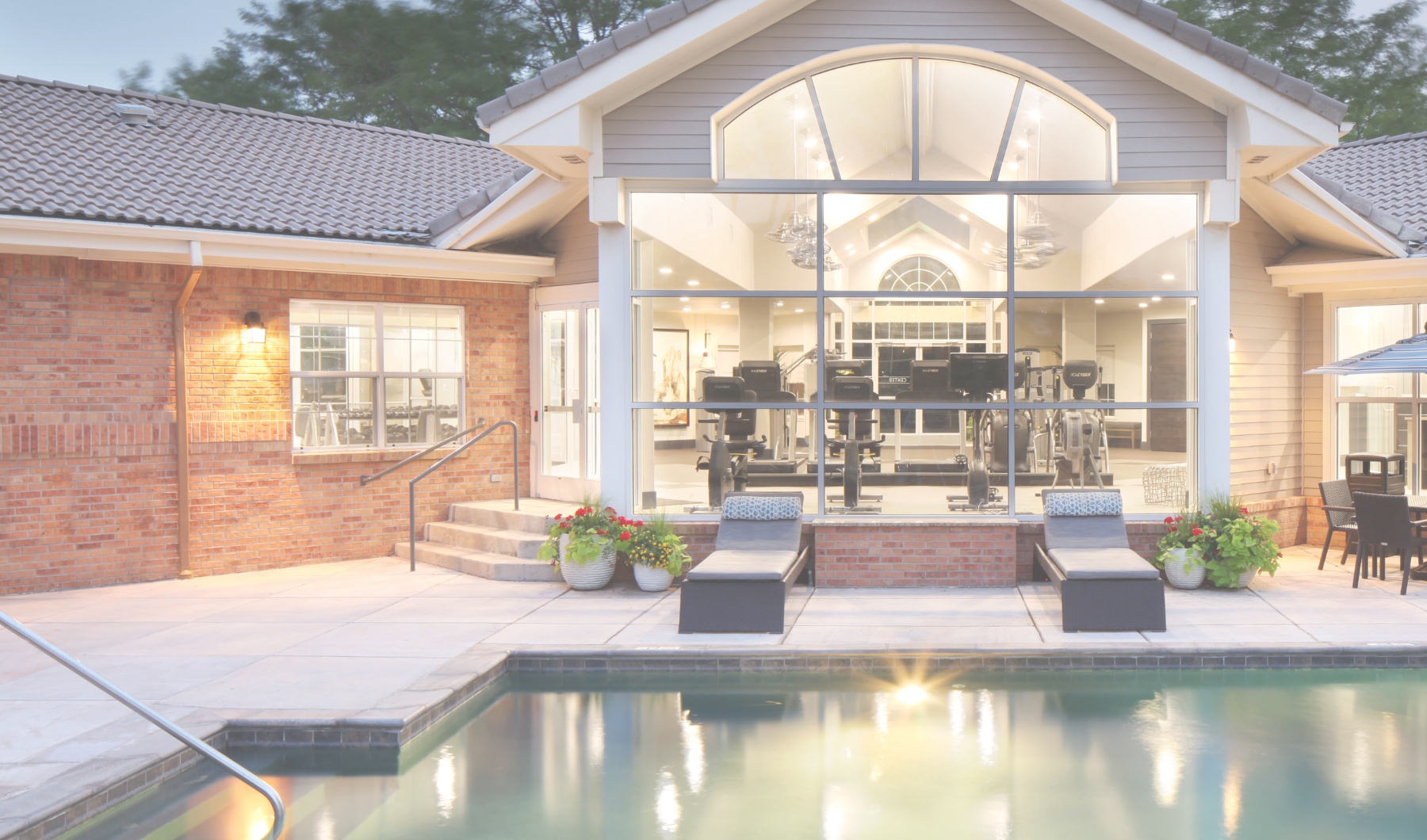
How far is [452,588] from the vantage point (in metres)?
10.2

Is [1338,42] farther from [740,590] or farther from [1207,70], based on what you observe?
[740,590]

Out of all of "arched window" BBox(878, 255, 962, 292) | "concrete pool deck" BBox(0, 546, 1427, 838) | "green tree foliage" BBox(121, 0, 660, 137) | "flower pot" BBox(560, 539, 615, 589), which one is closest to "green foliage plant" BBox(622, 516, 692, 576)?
"flower pot" BBox(560, 539, 615, 589)

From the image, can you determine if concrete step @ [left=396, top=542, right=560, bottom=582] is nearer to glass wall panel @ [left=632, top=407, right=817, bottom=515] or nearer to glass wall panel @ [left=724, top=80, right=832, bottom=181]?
glass wall panel @ [left=632, top=407, right=817, bottom=515]

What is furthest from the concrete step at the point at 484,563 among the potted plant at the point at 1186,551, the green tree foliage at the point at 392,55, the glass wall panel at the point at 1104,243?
the green tree foliage at the point at 392,55

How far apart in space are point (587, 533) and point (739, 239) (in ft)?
9.70

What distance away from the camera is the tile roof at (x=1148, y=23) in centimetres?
937

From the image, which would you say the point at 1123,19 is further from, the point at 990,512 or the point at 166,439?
the point at 166,439

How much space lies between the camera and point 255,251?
10.5 m

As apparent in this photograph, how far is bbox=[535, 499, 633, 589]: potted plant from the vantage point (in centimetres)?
994

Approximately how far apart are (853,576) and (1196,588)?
114 inches

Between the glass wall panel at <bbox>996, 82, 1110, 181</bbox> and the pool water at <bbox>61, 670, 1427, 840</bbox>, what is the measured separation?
4728mm

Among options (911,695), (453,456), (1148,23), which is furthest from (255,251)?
(1148,23)

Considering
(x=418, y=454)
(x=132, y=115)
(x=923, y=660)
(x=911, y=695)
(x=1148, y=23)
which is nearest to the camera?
(x=911, y=695)

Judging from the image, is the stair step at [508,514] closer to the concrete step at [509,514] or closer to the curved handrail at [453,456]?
the concrete step at [509,514]
